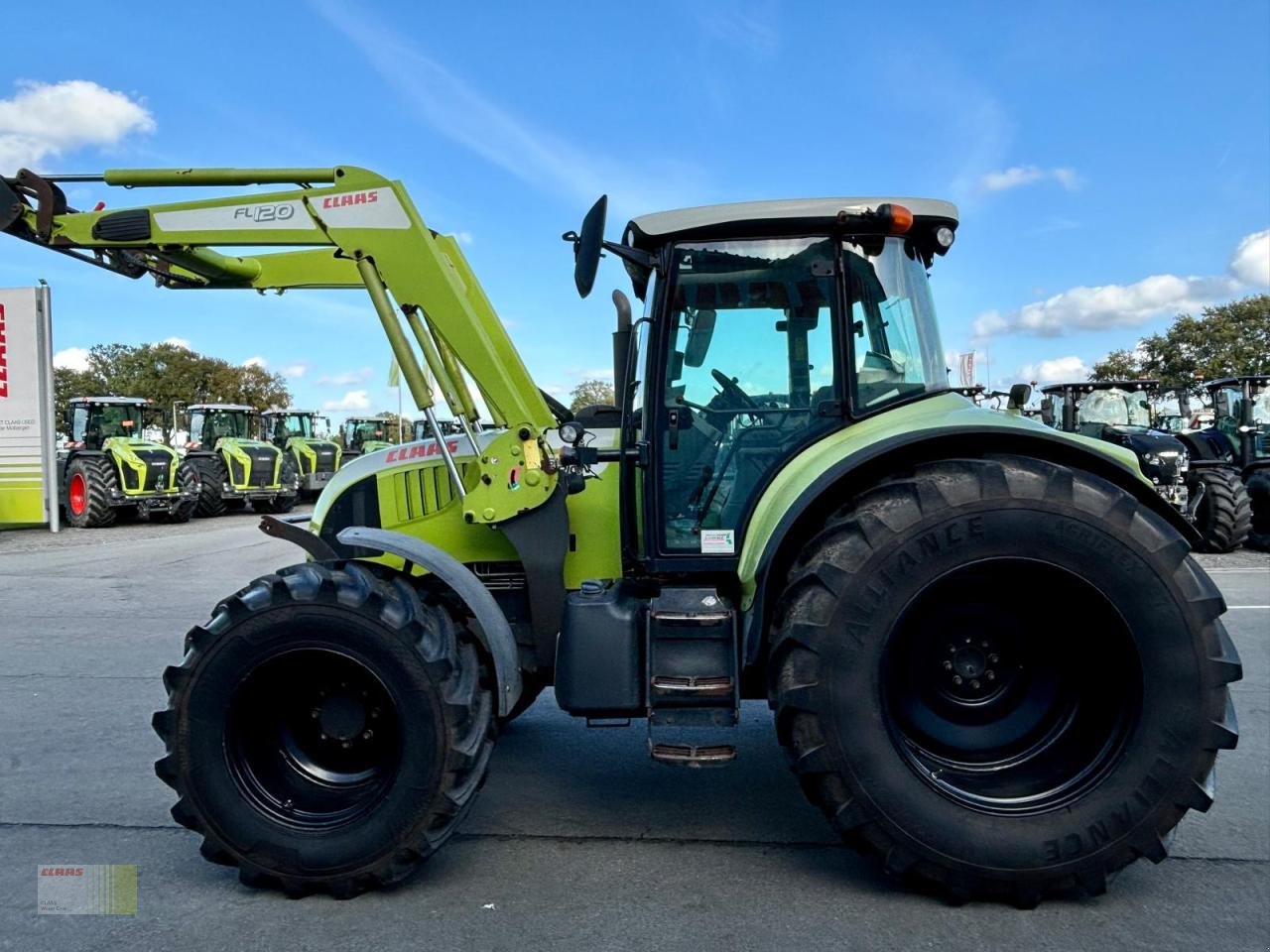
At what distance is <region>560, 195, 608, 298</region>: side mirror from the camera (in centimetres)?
339

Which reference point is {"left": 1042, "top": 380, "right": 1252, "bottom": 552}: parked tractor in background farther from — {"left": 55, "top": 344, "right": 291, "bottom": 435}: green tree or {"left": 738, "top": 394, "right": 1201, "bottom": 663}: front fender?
{"left": 55, "top": 344, "right": 291, "bottom": 435}: green tree

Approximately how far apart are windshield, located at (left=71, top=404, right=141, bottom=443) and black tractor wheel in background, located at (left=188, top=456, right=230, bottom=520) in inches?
61.2

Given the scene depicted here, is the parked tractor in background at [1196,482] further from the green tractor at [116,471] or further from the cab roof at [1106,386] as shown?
the green tractor at [116,471]

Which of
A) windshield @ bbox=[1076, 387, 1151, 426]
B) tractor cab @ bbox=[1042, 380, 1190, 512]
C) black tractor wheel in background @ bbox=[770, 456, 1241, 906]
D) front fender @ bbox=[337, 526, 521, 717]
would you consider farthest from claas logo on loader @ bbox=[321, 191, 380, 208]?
windshield @ bbox=[1076, 387, 1151, 426]

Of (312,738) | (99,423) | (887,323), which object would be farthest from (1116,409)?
(99,423)

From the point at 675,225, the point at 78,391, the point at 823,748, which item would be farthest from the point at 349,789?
the point at 78,391

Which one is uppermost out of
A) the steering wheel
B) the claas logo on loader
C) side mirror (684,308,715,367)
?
the claas logo on loader

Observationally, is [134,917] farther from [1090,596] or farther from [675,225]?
[1090,596]

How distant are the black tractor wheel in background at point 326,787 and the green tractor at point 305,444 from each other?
2362 centimetres

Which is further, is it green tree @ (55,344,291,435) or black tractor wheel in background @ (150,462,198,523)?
green tree @ (55,344,291,435)

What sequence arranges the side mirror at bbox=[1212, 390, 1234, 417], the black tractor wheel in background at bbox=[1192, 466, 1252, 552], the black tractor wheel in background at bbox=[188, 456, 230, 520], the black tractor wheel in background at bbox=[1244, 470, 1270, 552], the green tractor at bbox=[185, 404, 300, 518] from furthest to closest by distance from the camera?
the green tractor at bbox=[185, 404, 300, 518]
the black tractor wheel in background at bbox=[188, 456, 230, 520]
the side mirror at bbox=[1212, 390, 1234, 417]
the black tractor wheel in background at bbox=[1244, 470, 1270, 552]
the black tractor wheel in background at bbox=[1192, 466, 1252, 552]

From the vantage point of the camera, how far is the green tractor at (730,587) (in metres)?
3.20

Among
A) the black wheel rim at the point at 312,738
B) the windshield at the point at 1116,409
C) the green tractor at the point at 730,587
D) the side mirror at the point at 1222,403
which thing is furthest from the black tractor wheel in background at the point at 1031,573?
the side mirror at the point at 1222,403

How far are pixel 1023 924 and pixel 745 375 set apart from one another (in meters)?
2.07
